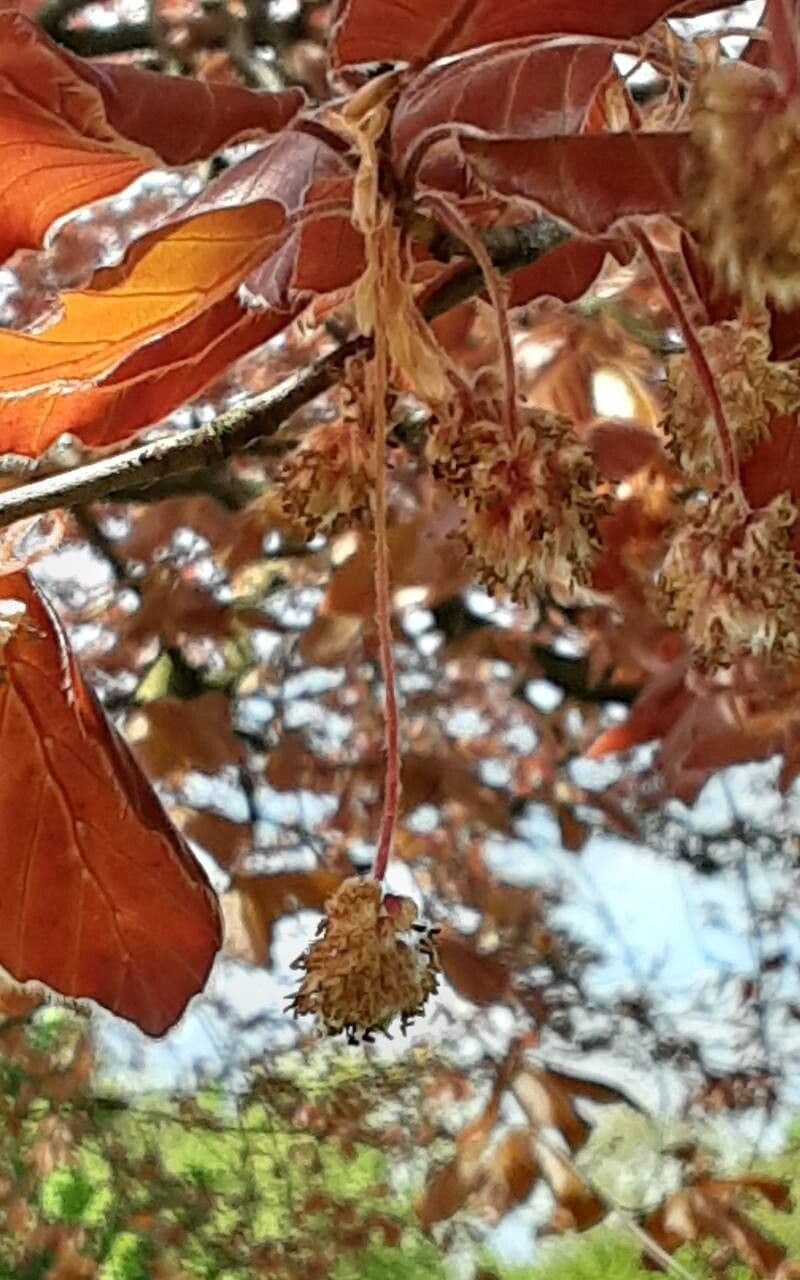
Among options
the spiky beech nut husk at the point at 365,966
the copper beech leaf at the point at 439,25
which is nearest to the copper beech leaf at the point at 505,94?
the copper beech leaf at the point at 439,25

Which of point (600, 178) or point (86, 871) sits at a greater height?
point (600, 178)

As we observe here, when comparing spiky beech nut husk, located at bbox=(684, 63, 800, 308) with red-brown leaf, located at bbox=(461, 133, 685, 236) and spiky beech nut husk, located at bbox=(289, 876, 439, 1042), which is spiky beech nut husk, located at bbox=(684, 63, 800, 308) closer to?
red-brown leaf, located at bbox=(461, 133, 685, 236)

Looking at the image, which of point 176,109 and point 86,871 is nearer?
point 176,109

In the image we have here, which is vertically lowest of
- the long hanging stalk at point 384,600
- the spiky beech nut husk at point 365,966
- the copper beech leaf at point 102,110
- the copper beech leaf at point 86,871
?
the copper beech leaf at point 86,871

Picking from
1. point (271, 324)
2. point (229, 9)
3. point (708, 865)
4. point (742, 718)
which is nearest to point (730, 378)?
point (271, 324)

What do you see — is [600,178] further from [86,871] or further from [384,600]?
[86,871]

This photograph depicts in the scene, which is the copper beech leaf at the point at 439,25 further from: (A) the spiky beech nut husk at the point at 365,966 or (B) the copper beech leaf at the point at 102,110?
(A) the spiky beech nut husk at the point at 365,966

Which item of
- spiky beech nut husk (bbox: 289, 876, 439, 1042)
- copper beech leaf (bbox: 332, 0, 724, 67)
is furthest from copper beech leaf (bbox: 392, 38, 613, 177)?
spiky beech nut husk (bbox: 289, 876, 439, 1042)

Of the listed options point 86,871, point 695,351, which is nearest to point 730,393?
point 695,351
